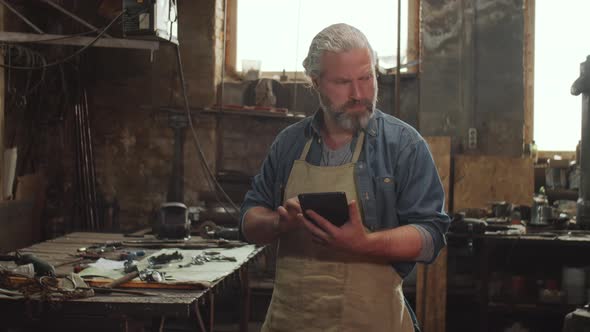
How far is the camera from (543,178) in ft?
23.0

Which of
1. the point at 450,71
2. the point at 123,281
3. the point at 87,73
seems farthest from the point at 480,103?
the point at 123,281

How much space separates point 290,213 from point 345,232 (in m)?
0.20

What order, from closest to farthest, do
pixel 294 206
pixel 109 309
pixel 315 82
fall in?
1. pixel 294 206
2. pixel 315 82
3. pixel 109 309

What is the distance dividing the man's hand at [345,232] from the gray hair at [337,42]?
0.50 meters

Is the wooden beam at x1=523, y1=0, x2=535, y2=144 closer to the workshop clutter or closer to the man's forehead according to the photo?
the workshop clutter

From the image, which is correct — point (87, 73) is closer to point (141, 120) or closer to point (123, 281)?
point (141, 120)

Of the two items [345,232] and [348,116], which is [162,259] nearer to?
[348,116]

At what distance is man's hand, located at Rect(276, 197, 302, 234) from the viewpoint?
80.7 inches

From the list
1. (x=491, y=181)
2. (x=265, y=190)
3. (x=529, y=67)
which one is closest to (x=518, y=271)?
(x=491, y=181)

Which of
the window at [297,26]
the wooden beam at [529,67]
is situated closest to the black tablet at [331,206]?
the window at [297,26]

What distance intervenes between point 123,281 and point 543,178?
5.01 metres

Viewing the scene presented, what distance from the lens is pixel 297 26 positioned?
24.0 ft

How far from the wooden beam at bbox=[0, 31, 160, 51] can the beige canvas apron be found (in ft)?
10.1

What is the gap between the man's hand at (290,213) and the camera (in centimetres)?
205
